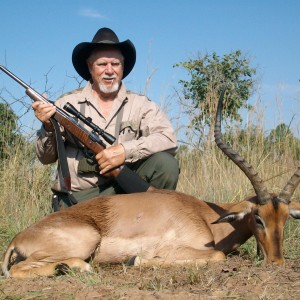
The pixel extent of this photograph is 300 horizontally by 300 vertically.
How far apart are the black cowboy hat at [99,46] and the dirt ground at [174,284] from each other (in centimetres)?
319

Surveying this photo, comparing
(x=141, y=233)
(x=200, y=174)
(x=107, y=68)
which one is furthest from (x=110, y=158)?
(x=200, y=174)

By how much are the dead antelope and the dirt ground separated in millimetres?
363

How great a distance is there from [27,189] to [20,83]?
6.41ft

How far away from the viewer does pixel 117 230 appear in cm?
502

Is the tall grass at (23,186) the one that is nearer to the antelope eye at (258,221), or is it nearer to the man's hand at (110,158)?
the man's hand at (110,158)

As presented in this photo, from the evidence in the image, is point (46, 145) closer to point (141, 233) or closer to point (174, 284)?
point (141, 233)

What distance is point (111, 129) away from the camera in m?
6.37

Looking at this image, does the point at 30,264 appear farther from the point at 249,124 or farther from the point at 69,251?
the point at 249,124

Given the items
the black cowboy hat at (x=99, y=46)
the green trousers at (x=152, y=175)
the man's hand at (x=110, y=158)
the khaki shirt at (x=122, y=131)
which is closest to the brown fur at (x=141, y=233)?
the man's hand at (x=110, y=158)

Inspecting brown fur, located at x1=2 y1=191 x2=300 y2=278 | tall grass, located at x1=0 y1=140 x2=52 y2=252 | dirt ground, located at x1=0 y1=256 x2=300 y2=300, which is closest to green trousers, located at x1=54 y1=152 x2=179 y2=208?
brown fur, located at x1=2 y1=191 x2=300 y2=278

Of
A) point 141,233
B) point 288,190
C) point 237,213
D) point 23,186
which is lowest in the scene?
point 141,233

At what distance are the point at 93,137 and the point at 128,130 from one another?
617mm

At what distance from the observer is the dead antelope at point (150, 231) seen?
15.5ft

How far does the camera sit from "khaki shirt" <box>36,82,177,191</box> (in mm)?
6102
